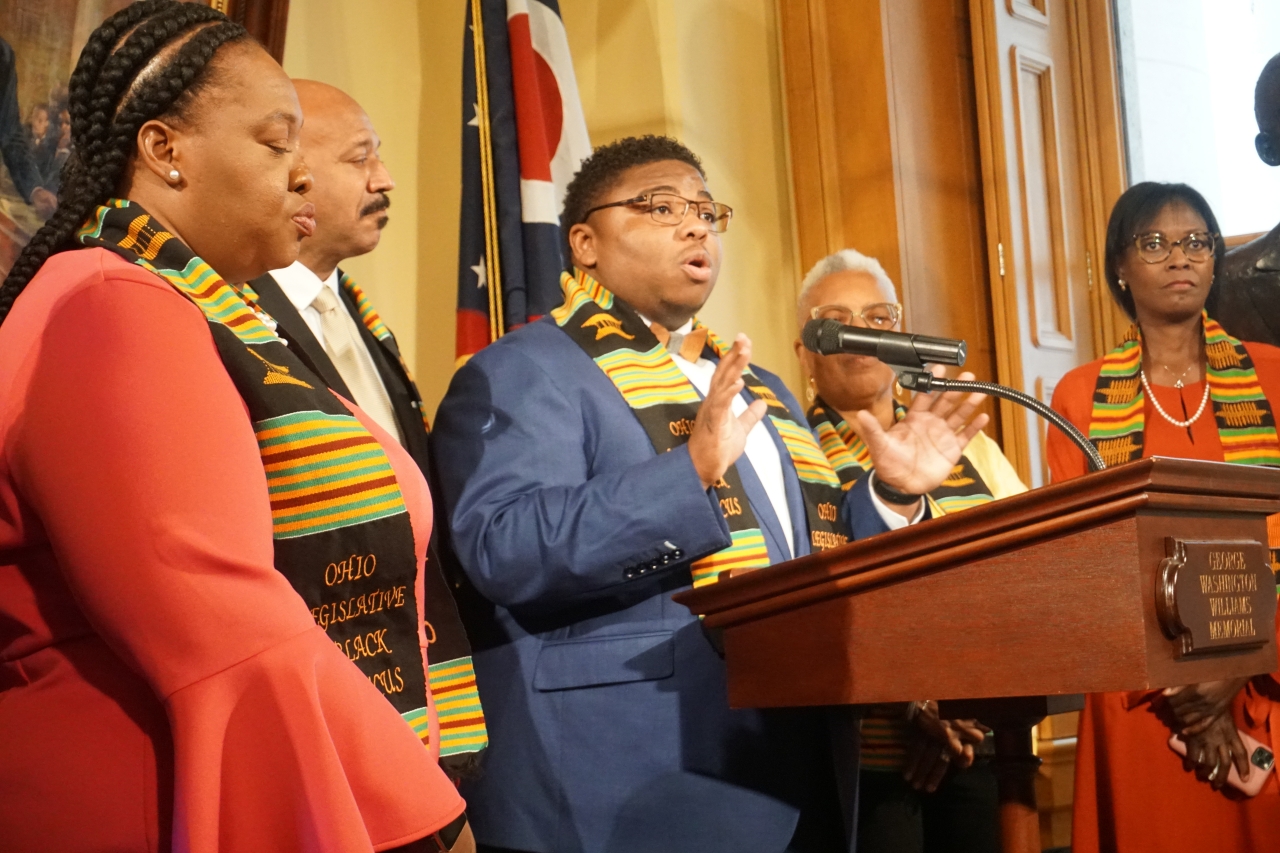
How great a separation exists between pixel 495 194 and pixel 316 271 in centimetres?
129

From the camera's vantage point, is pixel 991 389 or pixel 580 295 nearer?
pixel 991 389

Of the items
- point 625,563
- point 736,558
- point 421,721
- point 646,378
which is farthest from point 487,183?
point 421,721

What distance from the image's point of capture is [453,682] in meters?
2.14

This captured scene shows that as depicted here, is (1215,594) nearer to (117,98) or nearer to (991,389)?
(991,389)

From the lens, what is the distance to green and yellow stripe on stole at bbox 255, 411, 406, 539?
1493 mm

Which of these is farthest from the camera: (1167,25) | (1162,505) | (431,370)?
(1167,25)

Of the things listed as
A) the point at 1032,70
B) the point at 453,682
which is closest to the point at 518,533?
the point at 453,682

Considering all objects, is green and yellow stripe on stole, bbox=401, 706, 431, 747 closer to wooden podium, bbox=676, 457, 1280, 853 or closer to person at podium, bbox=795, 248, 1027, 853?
wooden podium, bbox=676, 457, 1280, 853

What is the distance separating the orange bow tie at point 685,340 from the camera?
2873 mm

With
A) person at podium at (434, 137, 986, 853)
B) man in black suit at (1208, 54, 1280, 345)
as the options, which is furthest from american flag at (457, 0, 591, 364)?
man in black suit at (1208, 54, 1280, 345)

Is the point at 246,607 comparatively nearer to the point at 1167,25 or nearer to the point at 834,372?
the point at 834,372

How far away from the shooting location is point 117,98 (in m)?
1.53

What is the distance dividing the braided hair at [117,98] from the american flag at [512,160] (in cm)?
230

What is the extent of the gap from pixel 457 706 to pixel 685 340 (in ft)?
3.49
